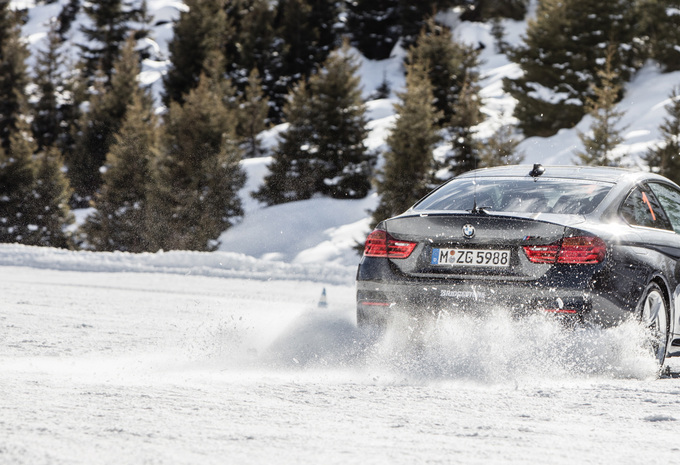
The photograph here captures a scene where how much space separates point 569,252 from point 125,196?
28991 mm

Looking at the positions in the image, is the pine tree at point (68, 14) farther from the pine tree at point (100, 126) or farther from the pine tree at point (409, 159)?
the pine tree at point (409, 159)

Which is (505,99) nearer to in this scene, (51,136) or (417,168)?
(417,168)

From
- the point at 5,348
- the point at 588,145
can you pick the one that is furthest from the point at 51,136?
the point at 5,348

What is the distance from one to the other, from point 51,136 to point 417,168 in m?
29.1

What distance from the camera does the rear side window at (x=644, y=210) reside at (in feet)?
18.9

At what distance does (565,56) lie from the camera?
3578cm

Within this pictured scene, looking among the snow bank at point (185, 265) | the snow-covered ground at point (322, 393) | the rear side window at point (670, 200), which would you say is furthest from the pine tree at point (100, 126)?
the rear side window at point (670, 200)

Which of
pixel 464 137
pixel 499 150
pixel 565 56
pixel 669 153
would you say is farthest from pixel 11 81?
pixel 669 153

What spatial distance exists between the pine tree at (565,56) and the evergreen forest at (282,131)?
0.06 meters

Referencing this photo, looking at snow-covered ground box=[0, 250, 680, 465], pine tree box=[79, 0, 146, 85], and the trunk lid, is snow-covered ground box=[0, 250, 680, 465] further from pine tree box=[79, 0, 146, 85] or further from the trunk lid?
pine tree box=[79, 0, 146, 85]

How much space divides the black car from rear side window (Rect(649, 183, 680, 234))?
28 centimetres

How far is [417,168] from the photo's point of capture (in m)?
28.1

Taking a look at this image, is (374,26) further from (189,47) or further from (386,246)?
(386,246)

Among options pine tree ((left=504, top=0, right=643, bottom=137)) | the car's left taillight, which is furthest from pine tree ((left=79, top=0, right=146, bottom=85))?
the car's left taillight
